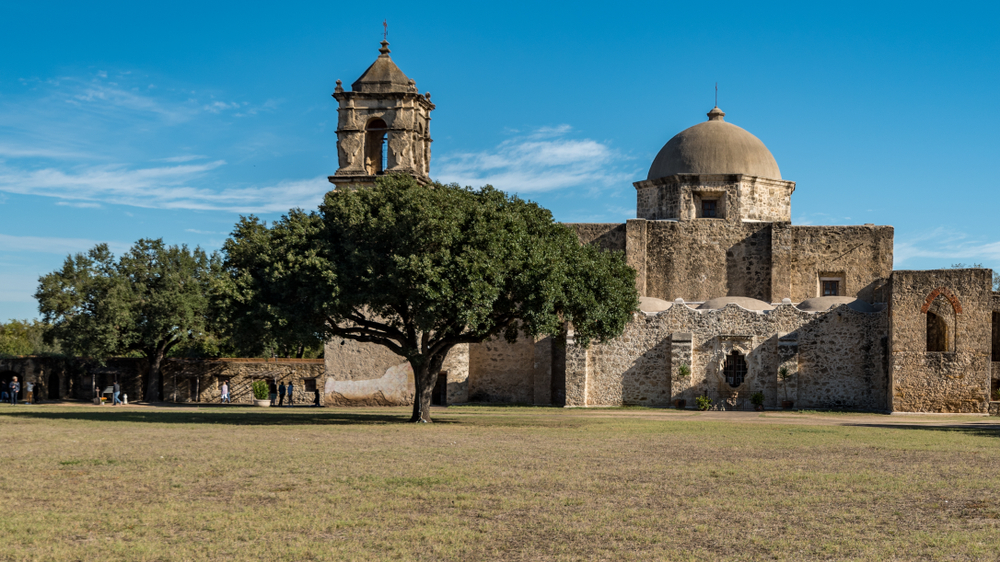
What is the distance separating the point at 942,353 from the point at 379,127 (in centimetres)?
2075

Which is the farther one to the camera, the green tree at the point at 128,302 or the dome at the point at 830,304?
the green tree at the point at 128,302

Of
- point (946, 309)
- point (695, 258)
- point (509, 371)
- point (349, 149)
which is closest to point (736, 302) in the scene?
point (695, 258)

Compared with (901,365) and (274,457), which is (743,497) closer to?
(274,457)

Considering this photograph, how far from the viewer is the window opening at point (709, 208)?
3681 centimetres

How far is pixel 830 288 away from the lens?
3575 cm

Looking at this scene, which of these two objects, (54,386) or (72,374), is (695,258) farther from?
(54,386)

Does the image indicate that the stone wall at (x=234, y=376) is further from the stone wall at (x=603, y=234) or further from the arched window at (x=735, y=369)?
the arched window at (x=735, y=369)

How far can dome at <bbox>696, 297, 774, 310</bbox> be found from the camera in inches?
1277

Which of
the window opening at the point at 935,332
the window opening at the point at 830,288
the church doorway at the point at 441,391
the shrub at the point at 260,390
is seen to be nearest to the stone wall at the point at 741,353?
the window opening at the point at 935,332

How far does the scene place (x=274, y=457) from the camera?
44.2 feet

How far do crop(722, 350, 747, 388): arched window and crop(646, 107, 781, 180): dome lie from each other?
8.46 m

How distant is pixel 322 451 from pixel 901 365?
2107 cm

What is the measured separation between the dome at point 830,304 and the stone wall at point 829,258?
5.22 ft

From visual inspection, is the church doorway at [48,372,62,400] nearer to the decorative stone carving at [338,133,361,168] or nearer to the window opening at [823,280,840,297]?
the decorative stone carving at [338,133,361,168]
